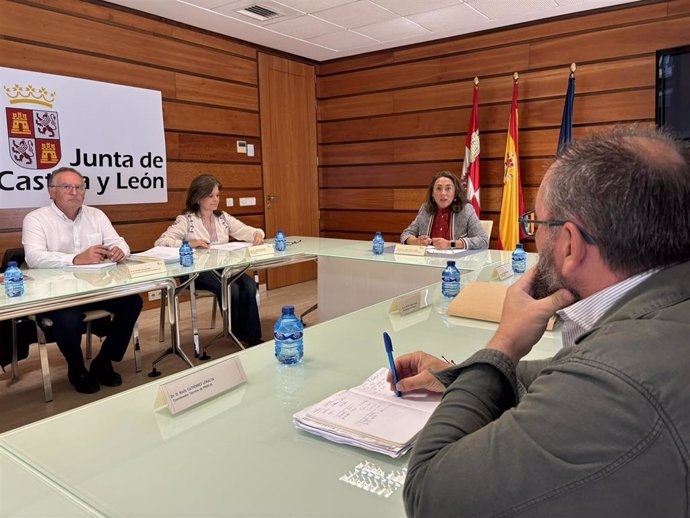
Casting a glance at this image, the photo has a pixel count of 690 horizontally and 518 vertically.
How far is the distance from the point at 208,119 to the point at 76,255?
2689 mm

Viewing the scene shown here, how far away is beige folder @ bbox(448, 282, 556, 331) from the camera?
179 cm

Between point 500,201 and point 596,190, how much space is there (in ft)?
16.1

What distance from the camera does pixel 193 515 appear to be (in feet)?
2.57

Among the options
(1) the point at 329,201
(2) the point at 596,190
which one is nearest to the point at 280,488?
(2) the point at 596,190

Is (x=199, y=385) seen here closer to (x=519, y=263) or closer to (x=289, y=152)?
(x=519, y=263)

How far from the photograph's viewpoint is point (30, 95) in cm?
398

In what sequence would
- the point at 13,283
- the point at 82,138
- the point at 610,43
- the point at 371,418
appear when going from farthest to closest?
the point at 610,43
the point at 82,138
the point at 13,283
the point at 371,418

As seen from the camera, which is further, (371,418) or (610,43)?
(610,43)

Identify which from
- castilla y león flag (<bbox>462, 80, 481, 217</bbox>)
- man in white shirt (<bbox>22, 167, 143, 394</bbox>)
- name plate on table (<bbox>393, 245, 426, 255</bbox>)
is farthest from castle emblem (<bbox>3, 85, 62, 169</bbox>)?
castilla y león flag (<bbox>462, 80, 481, 217</bbox>)

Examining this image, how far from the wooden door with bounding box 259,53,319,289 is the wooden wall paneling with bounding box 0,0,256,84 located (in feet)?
1.25

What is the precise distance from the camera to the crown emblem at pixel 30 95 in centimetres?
389

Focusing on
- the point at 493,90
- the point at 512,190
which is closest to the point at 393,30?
the point at 493,90

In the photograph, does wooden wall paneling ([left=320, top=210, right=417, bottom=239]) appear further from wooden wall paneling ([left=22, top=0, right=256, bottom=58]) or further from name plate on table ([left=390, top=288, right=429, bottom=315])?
name plate on table ([left=390, top=288, right=429, bottom=315])

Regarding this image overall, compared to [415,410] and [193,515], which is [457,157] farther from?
[193,515]
